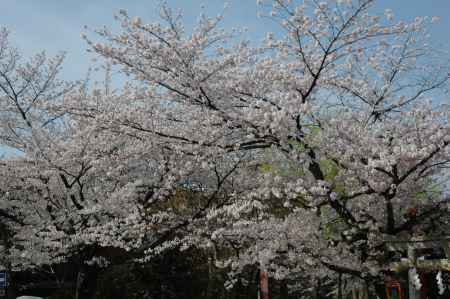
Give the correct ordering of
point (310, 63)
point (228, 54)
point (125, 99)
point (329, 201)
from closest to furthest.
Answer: point (329, 201) < point (310, 63) < point (228, 54) < point (125, 99)

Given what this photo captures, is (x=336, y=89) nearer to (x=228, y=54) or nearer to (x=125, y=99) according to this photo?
(x=228, y=54)

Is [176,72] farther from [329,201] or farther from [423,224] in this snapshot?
[423,224]

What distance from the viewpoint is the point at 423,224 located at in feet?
25.6

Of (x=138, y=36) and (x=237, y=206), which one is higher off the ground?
(x=138, y=36)

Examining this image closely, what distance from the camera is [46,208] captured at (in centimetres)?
1065

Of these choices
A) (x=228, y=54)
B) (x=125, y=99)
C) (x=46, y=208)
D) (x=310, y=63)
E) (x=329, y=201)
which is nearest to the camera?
(x=329, y=201)

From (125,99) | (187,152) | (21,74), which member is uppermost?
(21,74)

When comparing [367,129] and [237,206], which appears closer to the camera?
[367,129]

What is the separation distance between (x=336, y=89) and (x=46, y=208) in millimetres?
6795

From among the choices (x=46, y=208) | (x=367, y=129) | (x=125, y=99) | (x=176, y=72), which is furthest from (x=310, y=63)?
(x=46, y=208)

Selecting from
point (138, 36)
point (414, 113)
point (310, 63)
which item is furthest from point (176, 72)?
point (414, 113)

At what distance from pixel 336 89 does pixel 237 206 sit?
2706mm

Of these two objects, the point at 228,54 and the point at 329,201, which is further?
the point at 228,54

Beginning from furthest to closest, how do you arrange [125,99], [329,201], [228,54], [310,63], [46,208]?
[46,208]
[125,99]
[228,54]
[310,63]
[329,201]
